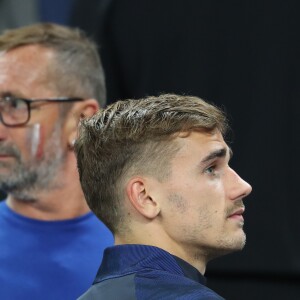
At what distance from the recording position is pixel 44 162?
302 cm

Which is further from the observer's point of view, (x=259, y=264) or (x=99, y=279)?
(x=259, y=264)

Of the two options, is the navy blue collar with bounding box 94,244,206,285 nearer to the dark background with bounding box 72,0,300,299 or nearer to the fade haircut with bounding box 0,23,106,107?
the fade haircut with bounding box 0,23,106,107

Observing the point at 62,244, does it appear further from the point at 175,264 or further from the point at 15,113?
the point at 175,264

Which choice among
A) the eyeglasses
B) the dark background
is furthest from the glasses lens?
the dark background

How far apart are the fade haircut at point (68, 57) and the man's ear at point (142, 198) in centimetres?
101

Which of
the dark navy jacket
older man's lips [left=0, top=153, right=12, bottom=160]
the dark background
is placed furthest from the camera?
the dark background

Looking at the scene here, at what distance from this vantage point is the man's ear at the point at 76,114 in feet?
9.98

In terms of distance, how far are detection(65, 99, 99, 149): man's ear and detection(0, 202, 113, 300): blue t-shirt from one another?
242mm

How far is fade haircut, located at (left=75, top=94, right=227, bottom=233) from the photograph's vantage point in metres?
2.12

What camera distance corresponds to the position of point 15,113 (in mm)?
2998

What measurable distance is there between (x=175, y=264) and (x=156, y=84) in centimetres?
171

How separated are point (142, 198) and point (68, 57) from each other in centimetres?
112

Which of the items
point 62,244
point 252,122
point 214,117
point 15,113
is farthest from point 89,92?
point 214,117

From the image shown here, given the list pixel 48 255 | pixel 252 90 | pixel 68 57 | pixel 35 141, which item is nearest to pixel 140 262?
pixel 48 255
